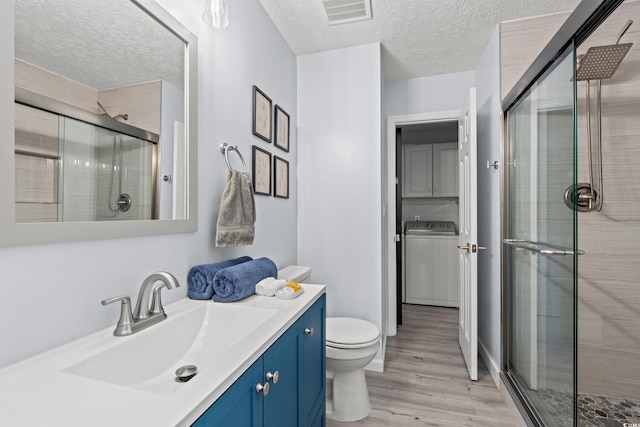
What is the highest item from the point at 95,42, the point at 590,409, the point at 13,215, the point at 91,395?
the point at 95,42

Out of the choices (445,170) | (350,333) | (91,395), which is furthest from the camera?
(445,170)

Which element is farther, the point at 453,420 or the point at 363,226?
the point at 363,226

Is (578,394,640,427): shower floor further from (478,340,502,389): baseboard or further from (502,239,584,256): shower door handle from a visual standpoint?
(502,239,584,256): shower door handle

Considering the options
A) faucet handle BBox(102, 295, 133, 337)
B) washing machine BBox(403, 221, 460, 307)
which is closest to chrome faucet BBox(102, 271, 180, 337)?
faucet handle BBox(102, 295, 133, 337)

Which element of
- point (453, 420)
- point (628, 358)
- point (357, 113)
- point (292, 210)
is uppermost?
point (357, 113)

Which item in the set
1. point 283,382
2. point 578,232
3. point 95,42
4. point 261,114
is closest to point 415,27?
point 261,114

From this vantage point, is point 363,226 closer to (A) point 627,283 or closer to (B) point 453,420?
(B) point 453,420

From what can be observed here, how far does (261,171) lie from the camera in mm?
1885

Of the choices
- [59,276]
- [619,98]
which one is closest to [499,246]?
[619,98]

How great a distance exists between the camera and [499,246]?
6.89 ft

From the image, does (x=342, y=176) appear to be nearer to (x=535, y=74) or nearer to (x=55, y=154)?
(x=535, y=74)

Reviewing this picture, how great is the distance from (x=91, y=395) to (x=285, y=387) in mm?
600

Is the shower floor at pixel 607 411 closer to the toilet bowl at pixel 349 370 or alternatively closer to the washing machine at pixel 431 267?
the toilet bowl at pixel 349 370

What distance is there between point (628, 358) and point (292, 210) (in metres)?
2.22
